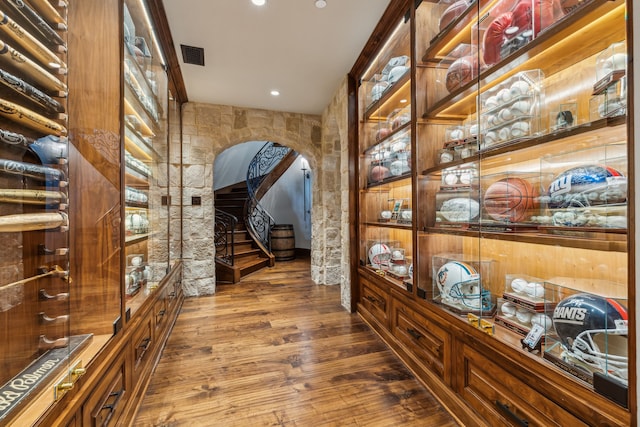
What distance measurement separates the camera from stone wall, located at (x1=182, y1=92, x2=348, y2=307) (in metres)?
3.72

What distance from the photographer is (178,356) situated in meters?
2.15

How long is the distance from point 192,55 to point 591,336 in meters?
3.33

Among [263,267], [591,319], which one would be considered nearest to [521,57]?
[591,319]

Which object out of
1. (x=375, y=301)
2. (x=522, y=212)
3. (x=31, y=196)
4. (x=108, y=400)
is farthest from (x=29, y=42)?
(x=375, y=301)

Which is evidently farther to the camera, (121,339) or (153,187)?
(153,187)

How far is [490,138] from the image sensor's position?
1.41 meters

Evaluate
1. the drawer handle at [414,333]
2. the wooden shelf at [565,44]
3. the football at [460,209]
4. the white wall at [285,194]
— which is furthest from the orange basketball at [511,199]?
the white wall at [285,194]

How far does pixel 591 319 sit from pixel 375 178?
6.42 ft

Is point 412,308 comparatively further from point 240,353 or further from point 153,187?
point 153,187

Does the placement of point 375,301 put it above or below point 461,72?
below

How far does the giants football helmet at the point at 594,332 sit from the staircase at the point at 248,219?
3.99m

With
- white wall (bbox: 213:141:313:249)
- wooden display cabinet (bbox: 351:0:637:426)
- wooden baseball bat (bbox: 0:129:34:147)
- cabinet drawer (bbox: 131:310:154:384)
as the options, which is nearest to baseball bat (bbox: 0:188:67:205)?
wooden baseball bat (bbox: 0:129:34:147)

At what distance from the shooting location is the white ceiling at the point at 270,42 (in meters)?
2.03

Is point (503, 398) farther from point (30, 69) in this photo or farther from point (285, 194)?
point (285, 194)
